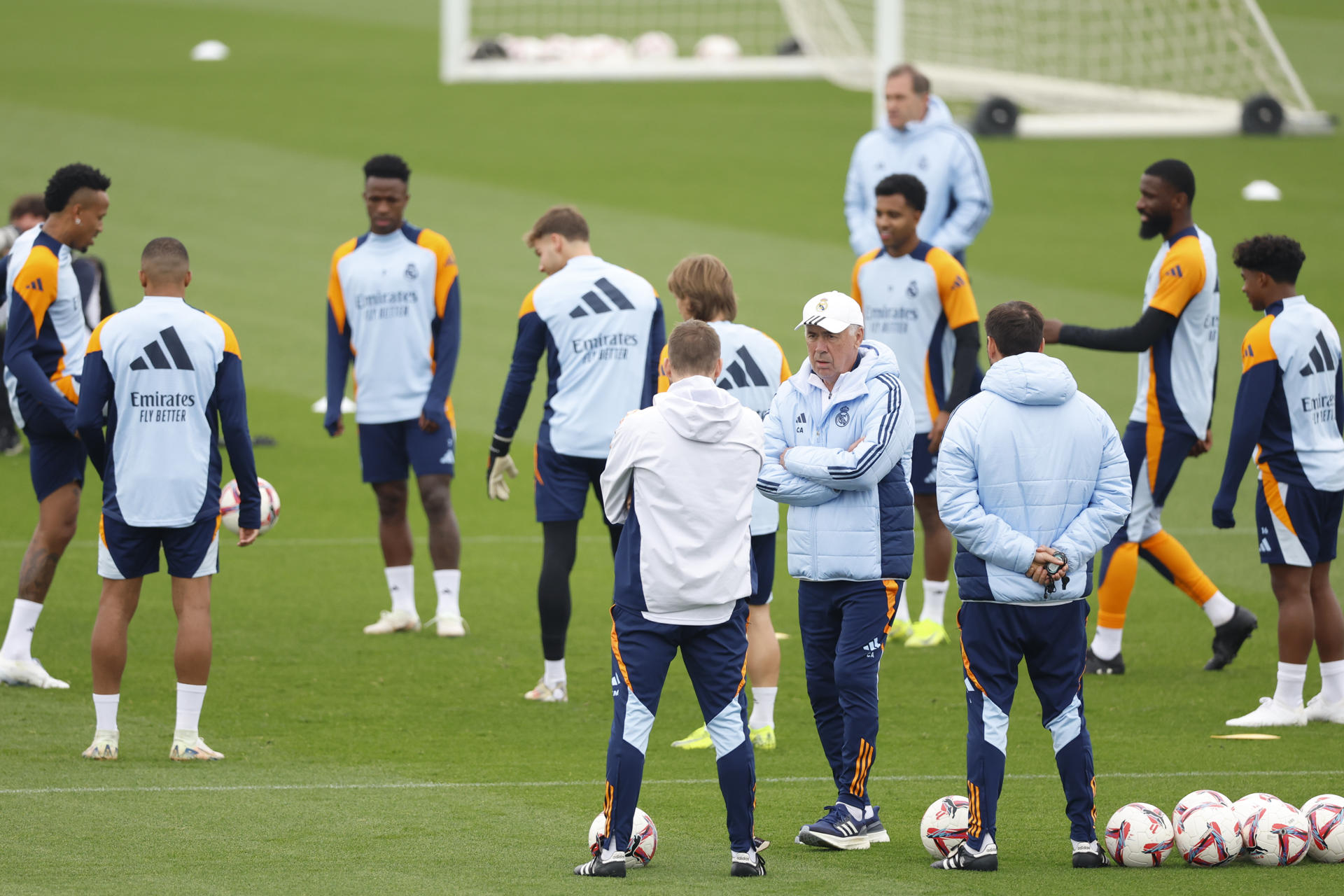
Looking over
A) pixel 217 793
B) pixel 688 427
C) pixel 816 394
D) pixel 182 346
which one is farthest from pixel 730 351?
pixel 217 793

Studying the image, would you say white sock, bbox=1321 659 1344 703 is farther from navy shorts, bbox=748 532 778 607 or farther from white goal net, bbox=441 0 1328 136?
white goal net, bbox=441 0 1328 136

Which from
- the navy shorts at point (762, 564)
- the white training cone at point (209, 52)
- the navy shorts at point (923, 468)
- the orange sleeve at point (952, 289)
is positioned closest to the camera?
the navy shorts at point (762, 564)

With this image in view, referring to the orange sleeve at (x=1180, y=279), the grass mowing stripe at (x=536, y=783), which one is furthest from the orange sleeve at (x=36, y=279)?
the orange sleeve at (x=1180, y=279)

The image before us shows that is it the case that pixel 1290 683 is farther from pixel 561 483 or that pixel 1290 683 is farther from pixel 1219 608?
pixel 561 483

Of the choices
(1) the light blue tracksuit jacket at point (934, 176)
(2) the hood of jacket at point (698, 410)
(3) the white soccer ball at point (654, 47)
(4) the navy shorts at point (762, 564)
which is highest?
(3) the white soccer ball at point (654, 47)

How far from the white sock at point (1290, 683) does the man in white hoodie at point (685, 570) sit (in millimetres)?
3254

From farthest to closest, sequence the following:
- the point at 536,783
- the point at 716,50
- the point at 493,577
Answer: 1. the point at 716,50
2. the point at 493,577
3. the point at 536,783

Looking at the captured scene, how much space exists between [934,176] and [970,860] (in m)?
6.09

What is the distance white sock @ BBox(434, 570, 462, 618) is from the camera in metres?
9.83

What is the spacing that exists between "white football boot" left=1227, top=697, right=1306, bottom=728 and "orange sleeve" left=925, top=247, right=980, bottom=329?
2.43 metres

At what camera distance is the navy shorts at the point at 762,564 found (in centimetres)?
750

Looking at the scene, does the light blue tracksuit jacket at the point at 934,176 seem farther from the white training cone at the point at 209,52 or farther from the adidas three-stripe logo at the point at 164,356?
the white training cone at the point at 209,52

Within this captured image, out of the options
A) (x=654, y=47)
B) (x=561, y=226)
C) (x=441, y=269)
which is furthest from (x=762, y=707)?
(x=654, y=47)

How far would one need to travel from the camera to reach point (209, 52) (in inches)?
1387
